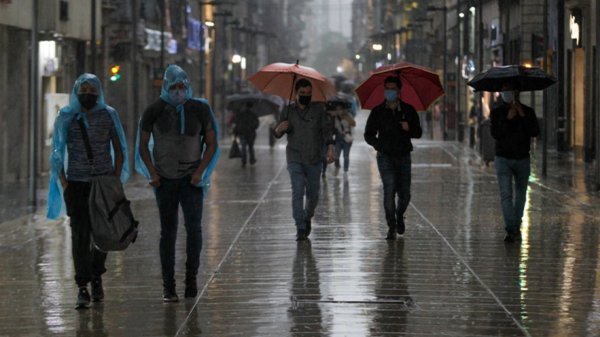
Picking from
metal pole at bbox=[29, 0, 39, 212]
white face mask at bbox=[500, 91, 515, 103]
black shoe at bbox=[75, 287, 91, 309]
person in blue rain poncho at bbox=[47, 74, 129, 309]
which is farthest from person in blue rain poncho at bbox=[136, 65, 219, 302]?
metal pole at bbox=[29, 0, 39, 212]

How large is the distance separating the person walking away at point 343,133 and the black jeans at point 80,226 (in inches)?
853

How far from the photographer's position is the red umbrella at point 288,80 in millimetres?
18375

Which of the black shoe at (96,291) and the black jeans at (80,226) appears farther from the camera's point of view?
the black shoe at (96,291)

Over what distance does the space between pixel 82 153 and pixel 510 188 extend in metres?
6.94

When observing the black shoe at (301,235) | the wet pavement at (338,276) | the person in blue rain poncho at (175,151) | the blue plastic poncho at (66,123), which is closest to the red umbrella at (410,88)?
the wet pavement at (338,276)

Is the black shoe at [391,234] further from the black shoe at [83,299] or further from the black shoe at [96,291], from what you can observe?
the black shoe at [83,299]

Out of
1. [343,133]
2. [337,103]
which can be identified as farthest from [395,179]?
[337,103]

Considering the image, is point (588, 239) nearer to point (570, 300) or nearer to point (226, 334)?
point (570, 300)

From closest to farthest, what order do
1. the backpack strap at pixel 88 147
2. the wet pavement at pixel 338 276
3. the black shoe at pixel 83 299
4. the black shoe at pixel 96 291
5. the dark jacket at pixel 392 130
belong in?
the wet pavement at pixel 338 276 < the black shoe at pixel 83 299 < the backpack strap at pixel 88 147 < the black shoe at pixel 96 291 < the dark jacket at pixel 392 130

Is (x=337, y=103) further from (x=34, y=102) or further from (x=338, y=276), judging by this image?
(x=338, y=276)

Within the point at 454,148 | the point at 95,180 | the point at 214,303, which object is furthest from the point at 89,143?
the point at 454,148

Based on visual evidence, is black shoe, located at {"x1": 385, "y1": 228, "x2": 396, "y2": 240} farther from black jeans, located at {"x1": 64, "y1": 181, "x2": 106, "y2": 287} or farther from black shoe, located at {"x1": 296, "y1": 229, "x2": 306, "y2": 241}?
black jeans, located at {"x1": 64, "y1": 181, "x2": 106, "y2": 287}

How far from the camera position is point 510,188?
1800cm

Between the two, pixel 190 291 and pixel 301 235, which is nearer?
pixel 190 291
